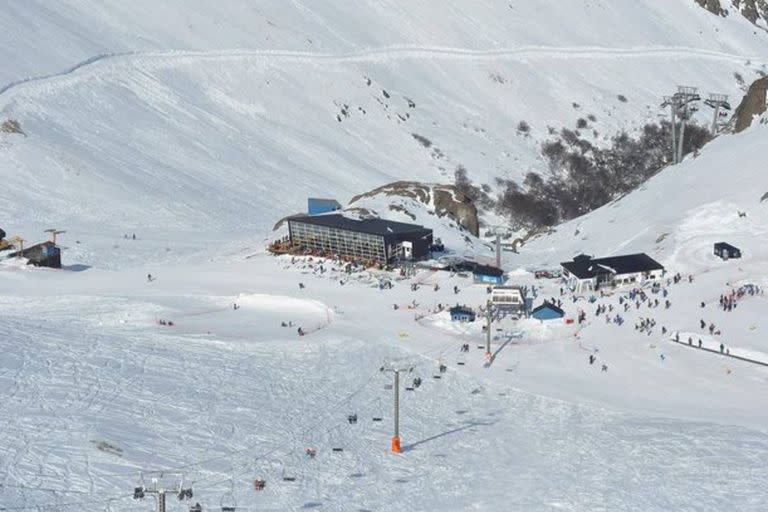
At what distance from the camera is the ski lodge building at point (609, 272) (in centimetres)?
6078

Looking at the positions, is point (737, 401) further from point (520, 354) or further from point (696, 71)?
point (696, 71)

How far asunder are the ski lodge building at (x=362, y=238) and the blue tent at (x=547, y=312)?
1341 cm

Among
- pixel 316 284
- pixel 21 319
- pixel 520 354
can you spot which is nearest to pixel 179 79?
pixel 316 284

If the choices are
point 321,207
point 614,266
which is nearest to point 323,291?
point 614,266

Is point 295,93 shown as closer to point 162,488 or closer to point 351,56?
point 351,56

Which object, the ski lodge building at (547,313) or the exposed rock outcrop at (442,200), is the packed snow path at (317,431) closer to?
the ski lodge building at (547,313)

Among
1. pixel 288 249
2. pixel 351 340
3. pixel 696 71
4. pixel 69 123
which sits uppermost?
pixel 696 71

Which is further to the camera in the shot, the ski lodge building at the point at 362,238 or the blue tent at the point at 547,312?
the ski lodge building at the point at 362,238

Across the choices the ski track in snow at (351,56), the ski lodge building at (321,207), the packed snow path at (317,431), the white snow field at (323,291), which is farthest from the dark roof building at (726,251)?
the ski track in snow at (351,56)

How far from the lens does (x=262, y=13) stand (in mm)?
129875

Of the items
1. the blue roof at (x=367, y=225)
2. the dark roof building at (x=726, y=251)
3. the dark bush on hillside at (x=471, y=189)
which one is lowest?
the dark roof building at (x=726, y=251)

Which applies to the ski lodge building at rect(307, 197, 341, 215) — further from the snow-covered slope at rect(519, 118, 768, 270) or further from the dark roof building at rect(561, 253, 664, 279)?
the dark roof building at rect(561, 253, 664, 279)

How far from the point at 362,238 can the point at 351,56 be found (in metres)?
61.8

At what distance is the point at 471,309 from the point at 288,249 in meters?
17.3
